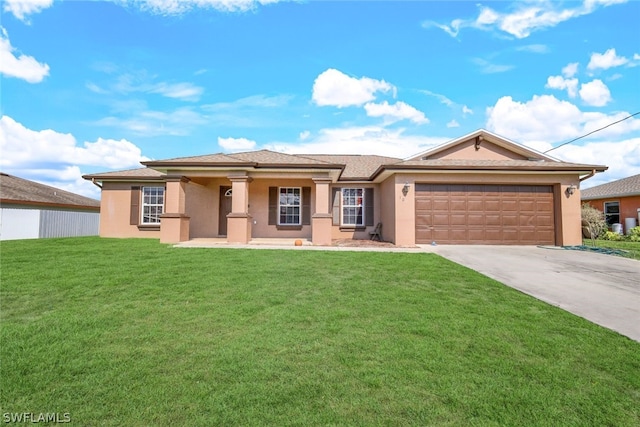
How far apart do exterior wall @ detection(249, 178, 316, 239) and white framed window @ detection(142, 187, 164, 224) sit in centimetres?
482

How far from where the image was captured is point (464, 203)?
39.9 feet

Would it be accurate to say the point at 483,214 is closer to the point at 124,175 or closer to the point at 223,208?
the point at 223,208

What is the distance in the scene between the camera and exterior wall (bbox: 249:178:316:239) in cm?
1471

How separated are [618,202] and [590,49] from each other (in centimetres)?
1093

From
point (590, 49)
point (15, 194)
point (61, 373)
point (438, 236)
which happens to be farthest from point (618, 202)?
point (15, 194)

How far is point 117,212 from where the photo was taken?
15.2 meters

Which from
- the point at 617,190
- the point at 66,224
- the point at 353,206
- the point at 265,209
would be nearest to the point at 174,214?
the point at 265,209

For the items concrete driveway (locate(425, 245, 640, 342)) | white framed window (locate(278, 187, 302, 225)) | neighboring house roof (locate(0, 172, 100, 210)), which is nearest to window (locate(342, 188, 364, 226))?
white framed window (locate(278, 187, 302, 225))

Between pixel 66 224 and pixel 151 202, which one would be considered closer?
pixel 151 202

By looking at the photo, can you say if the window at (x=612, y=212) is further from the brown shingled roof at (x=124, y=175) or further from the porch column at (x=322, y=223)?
the brown shingled roof at (x=124, y=175)

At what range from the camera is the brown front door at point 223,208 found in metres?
15.3

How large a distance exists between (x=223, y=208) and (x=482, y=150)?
13311 mm

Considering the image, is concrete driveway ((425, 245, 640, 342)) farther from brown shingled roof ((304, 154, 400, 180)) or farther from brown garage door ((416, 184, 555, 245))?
brown shingled roof ((304, 154, 400, 180))

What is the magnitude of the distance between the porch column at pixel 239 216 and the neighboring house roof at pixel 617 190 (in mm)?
22472
